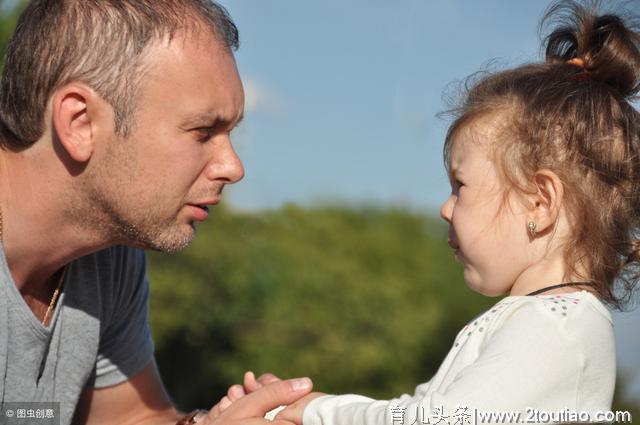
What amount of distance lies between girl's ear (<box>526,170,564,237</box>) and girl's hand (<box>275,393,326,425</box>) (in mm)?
749

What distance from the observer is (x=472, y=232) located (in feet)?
7.69

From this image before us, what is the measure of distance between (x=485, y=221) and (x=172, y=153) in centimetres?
100

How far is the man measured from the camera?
2738 mm

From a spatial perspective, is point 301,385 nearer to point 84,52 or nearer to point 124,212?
point 124,212

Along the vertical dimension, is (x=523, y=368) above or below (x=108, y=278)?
below

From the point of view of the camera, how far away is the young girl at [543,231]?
80.8 inches

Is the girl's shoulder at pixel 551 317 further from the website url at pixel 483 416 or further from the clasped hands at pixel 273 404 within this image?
the clasped hands at pixel 273 404

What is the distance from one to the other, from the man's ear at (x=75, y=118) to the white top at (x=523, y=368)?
115cm

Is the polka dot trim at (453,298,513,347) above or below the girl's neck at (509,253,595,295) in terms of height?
below

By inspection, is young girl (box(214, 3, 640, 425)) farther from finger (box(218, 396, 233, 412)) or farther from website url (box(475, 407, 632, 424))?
finger (box(218, 396, 233, 412))

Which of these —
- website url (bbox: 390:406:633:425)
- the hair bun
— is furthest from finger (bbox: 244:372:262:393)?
the hair bun

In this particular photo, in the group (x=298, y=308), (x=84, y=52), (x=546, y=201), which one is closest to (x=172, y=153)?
(x=84, y=52)

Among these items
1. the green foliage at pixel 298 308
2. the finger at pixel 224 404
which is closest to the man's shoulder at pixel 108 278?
the finger at pixel 224 404

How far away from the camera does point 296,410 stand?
2.39 metres
